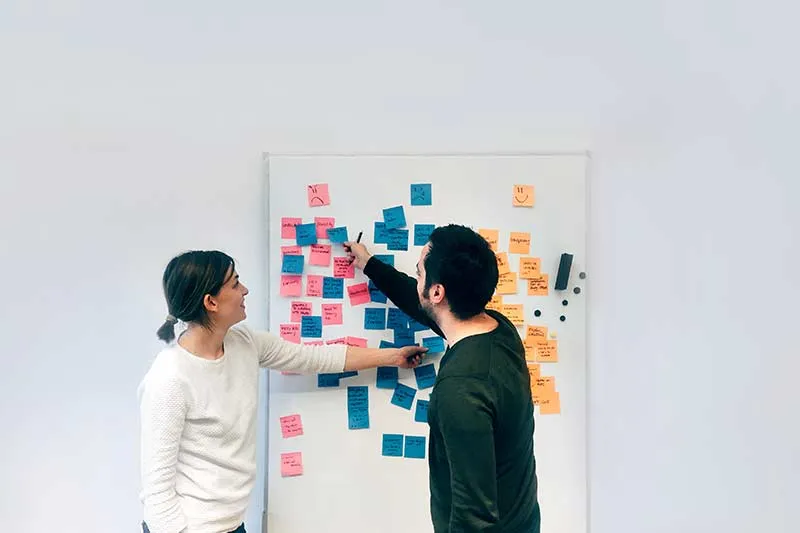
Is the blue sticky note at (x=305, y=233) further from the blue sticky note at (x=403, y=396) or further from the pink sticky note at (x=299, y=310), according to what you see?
the blue sticky note at (x=403, y=396)

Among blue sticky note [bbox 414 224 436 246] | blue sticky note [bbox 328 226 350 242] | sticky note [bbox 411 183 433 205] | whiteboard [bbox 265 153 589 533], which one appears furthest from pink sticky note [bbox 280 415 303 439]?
sticky note [bbox 411 183 433 205]

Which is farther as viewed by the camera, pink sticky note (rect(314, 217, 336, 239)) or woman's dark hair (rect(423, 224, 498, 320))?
pink sticky note (rect(314, 217, 336, 239))

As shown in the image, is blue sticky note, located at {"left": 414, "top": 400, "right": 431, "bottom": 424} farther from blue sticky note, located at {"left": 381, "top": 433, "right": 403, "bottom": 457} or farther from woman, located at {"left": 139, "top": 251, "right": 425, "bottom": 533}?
woman, located at {"left": 139, "top": 251, "right": 425, "bottom": 533}

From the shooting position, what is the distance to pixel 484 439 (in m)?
1.20

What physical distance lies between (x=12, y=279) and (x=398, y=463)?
4.68 ft

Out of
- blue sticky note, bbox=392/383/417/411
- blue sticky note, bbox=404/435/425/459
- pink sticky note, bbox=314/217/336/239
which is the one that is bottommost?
blue sticky note, bbox=404/435/425/459

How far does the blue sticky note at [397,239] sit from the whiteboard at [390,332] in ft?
0.06

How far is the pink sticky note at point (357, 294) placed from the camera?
1.87m

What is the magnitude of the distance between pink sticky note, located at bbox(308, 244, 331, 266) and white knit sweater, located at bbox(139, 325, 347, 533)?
35cm

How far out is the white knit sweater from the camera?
1.39m

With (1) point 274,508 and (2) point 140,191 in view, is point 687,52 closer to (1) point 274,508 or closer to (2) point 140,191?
(2) point 140,191

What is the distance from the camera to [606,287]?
193cm

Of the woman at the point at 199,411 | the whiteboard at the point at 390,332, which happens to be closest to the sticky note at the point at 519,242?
the whiteboard at the point at 390,332

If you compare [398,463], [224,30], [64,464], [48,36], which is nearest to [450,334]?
[398,463]
